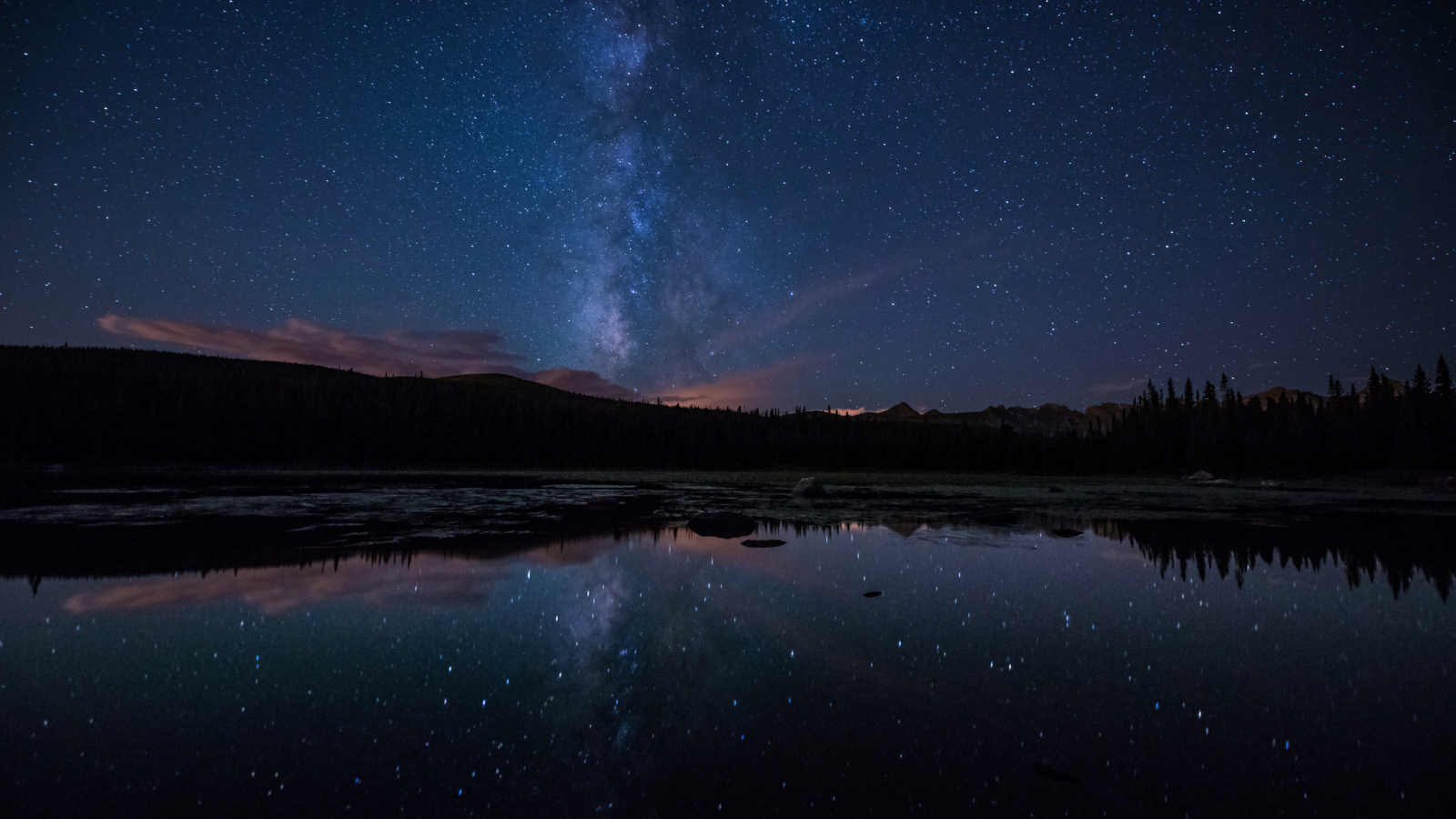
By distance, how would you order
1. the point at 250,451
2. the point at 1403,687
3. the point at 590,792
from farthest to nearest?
1. the point at 250,451
2. the point at 1403,687
3. the point at 590,792

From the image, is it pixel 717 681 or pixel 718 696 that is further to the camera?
pixel 717 681

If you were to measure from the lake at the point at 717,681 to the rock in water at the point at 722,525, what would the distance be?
4.69 metres

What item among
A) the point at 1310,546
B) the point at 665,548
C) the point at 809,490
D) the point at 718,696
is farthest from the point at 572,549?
the point at 809,490

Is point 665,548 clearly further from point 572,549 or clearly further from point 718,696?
point 718,696

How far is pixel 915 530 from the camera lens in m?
25.8

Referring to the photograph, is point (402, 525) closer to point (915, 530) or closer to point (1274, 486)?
point (915, 530)

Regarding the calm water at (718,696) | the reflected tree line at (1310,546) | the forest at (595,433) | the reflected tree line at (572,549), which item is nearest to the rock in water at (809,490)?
the reflected tree line at (572,549)

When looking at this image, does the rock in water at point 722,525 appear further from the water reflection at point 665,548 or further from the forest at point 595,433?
the forest at point 595,433

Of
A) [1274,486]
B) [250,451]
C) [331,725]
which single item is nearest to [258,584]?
[331,725]

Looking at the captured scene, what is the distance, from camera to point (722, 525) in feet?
82.8

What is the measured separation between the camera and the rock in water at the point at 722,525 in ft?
79.9

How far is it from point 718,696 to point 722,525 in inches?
673

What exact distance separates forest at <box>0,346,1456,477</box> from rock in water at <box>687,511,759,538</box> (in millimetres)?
96111

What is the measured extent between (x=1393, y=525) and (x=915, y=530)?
24428mm
